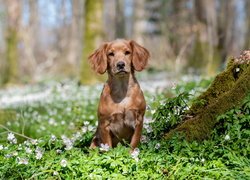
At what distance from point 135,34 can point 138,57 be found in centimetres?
3150

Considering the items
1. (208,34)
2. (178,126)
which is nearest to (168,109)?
(178,126)

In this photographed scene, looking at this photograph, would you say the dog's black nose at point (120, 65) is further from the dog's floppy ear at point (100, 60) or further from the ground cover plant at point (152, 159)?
the ground cover plant at point (152, 159)

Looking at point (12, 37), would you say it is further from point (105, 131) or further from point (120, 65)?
point (105, 131)

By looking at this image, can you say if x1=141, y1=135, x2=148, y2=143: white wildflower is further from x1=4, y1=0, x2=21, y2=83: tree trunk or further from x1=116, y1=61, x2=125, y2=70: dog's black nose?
x1=4, y1=0, x2=21, y2=83: tree trunk

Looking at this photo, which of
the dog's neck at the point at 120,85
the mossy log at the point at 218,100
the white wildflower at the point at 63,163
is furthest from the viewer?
the dog's neck at the point at 120,85

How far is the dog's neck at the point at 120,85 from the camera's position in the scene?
5.23 m

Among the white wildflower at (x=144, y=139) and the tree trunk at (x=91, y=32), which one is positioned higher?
the tree trunk at (x=91, y=32)

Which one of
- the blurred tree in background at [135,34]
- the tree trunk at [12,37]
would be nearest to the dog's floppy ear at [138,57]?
the blurred tree in background at [135,34]

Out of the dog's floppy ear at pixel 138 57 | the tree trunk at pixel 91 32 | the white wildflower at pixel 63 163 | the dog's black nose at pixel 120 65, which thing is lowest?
the white wildflower at pixel 63 163

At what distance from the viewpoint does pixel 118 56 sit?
5.27 meters

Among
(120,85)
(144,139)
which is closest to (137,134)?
(144,139)

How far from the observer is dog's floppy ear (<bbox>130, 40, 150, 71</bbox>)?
532 centimetres

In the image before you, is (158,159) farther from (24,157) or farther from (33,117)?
(33,117)

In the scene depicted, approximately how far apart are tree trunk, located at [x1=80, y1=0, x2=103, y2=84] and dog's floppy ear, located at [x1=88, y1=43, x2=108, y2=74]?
10.9 metres
